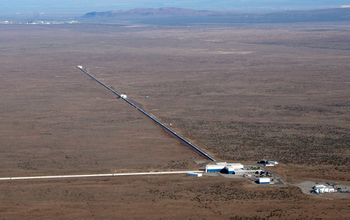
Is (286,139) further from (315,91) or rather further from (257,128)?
(315,91)

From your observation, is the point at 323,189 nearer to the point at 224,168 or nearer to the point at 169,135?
the point at 224,168

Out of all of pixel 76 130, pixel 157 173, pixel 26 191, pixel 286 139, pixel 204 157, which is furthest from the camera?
pixel 76 130

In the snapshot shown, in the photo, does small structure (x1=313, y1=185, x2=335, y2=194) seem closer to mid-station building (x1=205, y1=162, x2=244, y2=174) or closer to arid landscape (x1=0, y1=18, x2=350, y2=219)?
arid landscape (x1=0, y1=18, x2=350, y2=219)

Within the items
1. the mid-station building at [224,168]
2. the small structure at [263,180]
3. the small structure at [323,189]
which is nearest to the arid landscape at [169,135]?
the small structure at [323,189]

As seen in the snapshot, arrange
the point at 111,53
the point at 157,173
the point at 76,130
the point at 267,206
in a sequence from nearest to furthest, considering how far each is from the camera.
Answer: the point at 267,206 < the point at 157,173 < the point at 76,130 < the point at 111,53

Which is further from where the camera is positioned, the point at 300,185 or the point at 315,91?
the point at 315,91

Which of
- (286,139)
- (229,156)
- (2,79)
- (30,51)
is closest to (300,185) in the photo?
(229,156)

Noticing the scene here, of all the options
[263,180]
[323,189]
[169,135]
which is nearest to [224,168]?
[263,180]

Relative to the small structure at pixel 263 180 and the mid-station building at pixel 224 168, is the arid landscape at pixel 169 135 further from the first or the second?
the mid-station building at pixel 224 168

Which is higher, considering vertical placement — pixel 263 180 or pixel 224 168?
pixel 224 168
